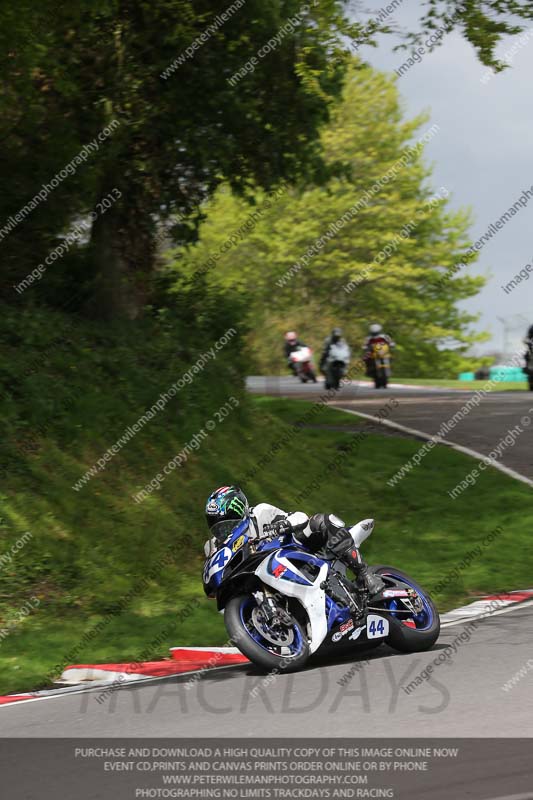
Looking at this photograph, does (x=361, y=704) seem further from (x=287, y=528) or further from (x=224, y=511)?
(x=224, y=511)

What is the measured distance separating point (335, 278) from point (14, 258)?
44127 millimetres

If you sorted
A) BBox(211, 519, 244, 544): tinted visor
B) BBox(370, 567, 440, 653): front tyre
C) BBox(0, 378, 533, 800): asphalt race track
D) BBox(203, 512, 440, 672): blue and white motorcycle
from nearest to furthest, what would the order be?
BBox(0, 378, 533, 800): asphalt race track → BBox(203, 512, 440, 672): blue and white motorcycle → BBox(211, 519, 244, 544): tinted visor → BBox(370, 567, 440, 653): front tyre

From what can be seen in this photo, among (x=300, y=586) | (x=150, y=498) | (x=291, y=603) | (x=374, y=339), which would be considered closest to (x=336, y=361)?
(x=374, y=339)

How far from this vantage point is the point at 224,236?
209ft

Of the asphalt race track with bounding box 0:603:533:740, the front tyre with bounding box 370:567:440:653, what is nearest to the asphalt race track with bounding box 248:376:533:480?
the front tyre with bounding box 370:567:440:653

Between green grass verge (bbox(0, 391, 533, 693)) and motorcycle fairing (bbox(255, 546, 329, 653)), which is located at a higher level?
green grass verge (bbox(0, 391, 533, 693))

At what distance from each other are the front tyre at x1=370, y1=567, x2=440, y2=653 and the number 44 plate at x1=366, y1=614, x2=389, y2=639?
0.18 feet

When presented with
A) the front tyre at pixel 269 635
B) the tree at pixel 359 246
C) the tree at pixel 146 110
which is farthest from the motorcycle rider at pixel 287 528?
the tree at pixel 359 246

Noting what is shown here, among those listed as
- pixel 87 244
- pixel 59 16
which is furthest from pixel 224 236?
pixel 59 16

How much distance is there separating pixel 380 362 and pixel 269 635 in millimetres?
25478

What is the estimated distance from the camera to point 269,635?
860cm

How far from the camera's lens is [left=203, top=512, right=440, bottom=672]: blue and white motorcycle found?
8.55m

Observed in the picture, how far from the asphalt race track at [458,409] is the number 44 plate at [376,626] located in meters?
10.6

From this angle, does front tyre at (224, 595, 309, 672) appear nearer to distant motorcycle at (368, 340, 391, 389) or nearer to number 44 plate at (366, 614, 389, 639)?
number 44 plate at (366, 614, 389, 639)
